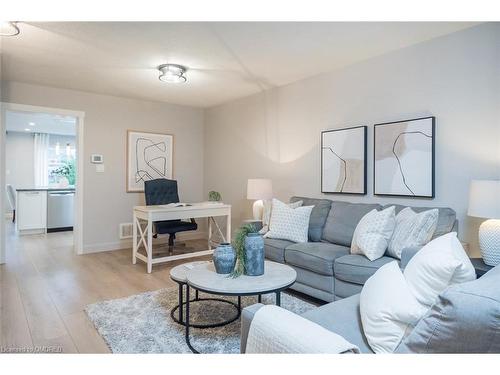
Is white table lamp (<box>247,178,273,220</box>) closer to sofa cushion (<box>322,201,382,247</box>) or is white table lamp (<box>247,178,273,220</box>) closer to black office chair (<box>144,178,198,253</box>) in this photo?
sofa cushion (<box>322,201,382,247</box>)

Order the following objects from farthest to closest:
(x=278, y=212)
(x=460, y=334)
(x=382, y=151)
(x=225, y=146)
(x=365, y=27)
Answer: (x=225, y=146)
(x=278, y=212)
(x=382, y=151)
(x=365, y=27)
(x=460, y=334)

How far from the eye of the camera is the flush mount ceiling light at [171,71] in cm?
347

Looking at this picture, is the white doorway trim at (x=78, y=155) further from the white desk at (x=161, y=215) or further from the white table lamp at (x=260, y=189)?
the white table lamp at (x=260, y=189)

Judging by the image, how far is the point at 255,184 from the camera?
406cm

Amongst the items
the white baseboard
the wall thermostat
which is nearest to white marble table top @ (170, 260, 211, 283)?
the white baseboard

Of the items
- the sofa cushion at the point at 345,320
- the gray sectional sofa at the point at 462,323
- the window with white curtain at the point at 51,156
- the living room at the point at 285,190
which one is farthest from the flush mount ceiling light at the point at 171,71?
the window with white curtain at the point at 51,156

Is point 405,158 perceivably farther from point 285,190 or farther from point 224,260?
point 224,260

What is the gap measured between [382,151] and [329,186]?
0.73 meters

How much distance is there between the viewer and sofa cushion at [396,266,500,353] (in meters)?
0.90

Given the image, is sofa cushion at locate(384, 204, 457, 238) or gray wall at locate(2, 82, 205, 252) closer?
sofa cushion at locate(384, 204, 457, 238)

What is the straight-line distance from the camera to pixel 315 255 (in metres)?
2.81

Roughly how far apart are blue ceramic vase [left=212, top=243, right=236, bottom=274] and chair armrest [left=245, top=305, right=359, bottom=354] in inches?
36.0

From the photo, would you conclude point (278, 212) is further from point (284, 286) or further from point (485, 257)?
point (485, 257)

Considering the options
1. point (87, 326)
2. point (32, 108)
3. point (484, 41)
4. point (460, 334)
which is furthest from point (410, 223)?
point (32, 108)
